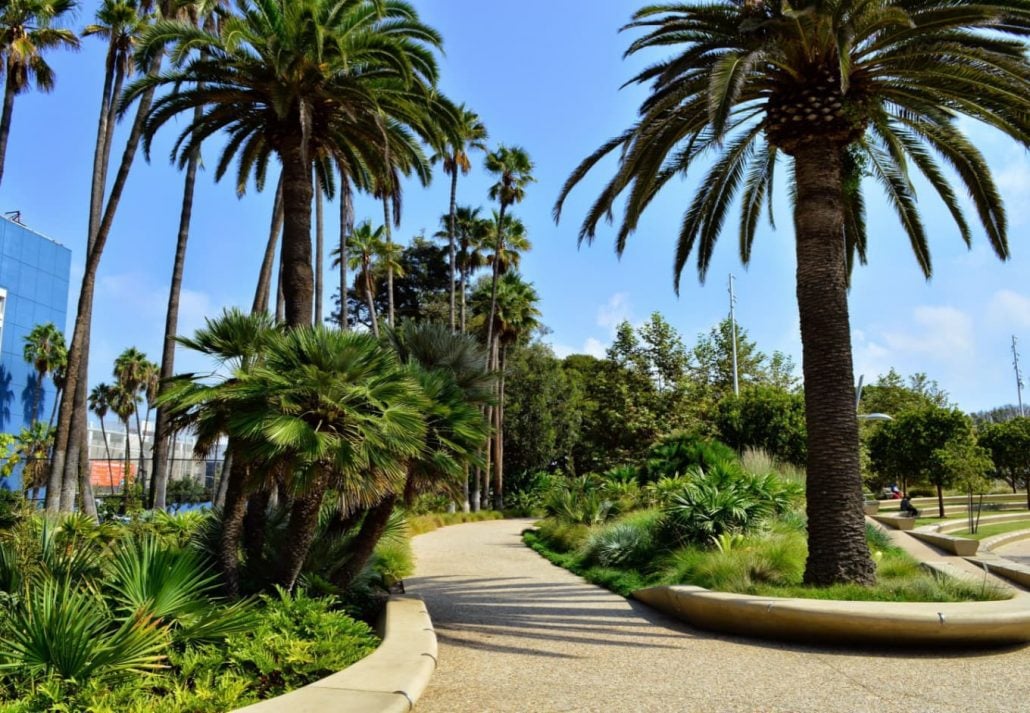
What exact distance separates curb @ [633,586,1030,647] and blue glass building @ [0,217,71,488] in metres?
46.1

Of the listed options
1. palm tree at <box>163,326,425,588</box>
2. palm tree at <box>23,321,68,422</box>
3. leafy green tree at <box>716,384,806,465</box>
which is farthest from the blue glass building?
palm tree at <box>163,326,425,588</box>

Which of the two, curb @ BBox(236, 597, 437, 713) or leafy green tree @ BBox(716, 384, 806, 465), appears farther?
leafy green tree @ BBox(716, 384, 806, 465)

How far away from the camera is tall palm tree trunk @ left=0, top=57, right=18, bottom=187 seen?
21547 millimetres

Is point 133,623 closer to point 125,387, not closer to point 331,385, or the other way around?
point 331,385

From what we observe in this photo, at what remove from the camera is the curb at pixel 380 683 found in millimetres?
4699

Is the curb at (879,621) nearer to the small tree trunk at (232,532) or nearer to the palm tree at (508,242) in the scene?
the small tree trunk at (232,532)

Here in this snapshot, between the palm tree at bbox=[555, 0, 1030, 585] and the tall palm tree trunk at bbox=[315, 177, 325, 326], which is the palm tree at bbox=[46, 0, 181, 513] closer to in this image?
the tall palm tree trunk at bbox=[315, 177, 325, 326]

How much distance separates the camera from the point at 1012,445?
36438 mm

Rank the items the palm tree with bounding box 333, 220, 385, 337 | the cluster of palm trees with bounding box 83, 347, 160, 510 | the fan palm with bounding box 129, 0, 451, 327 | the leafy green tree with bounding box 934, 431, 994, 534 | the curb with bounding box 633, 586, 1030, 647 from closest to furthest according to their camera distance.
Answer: the curb with bounding box 633, 586, 1030, 647
the fan palm with bounding box 129, 0, 451, 327
the leafy green tree with bounding box 934, 431, 994, 534
the palm tree with bounding box 333, 220, 385, 337
the cluster of palm trees with bounding box 83, 347, 160, 510

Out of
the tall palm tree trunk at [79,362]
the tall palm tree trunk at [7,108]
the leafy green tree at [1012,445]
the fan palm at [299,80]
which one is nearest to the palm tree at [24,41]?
the tall palm tree trunk at [7,108]

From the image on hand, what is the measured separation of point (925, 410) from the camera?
104 feet

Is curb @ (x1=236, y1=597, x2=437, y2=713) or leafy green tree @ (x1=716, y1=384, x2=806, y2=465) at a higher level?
leafy green tree @ (x1=716, y1=384, x2=806, y2=465)

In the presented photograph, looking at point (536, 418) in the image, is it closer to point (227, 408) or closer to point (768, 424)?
point (768, 424)

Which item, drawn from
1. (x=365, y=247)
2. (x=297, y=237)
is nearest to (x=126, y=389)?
(x=365, y=247)
